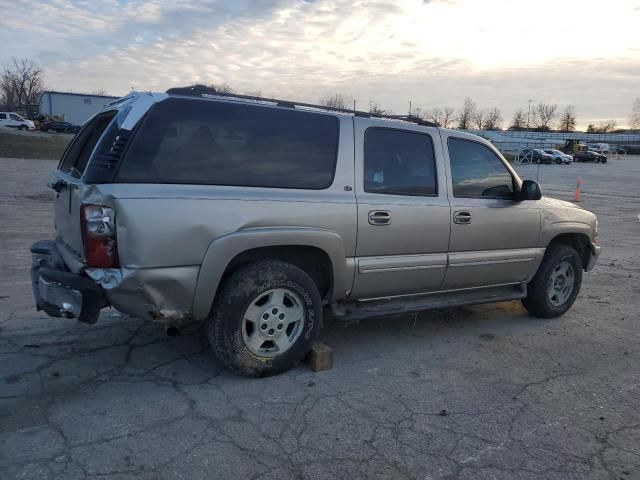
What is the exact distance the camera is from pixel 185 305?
3.45 metres

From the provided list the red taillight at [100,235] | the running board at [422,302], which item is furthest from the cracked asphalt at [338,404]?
the red taillight at [100,235]

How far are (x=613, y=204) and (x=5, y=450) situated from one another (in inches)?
859

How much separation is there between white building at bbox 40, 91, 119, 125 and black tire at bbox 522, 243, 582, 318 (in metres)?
68.4

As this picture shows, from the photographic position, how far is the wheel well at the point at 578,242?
5.74m

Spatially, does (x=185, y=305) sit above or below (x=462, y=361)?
above

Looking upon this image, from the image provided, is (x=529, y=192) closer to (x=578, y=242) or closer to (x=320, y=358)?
(x=578, y=242)

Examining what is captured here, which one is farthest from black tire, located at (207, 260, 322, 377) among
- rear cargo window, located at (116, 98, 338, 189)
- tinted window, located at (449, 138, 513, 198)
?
tinted window, located at (449, 138, 513, 198)

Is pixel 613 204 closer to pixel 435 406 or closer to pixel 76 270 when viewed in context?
pixel 435 406

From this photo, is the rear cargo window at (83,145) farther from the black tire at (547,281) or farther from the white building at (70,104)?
the white building at (70,104)

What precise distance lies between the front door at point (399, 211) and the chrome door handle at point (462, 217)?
98 mm

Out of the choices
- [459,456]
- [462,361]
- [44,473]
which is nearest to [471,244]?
[462,361]

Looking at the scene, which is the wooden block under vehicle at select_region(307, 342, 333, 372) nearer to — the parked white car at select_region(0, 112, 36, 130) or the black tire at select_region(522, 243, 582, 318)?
the black tire at select_region(522, 243, 582, 318)

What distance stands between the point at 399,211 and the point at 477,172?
115cm

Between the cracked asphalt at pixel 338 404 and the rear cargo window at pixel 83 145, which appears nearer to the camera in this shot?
the cracked asphalt at pixel 338 404
